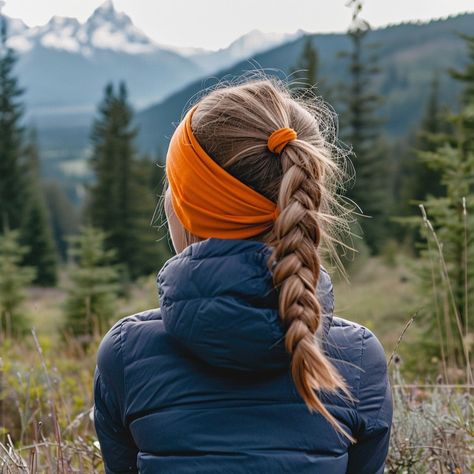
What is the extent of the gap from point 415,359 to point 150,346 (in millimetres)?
6004

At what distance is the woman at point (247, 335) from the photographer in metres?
1.32

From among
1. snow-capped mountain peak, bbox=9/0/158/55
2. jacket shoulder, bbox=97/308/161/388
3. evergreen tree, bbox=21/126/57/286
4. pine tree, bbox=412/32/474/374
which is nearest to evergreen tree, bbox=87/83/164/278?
evergreen tree, bbox=21/126/57/286

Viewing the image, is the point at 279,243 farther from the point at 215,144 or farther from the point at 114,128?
the point at 114,128

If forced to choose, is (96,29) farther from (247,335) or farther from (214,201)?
Result: (247,335)

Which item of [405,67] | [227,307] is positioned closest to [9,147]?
[227,307]

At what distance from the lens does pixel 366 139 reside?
1302 inches

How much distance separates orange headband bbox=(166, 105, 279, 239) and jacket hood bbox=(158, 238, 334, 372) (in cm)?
7

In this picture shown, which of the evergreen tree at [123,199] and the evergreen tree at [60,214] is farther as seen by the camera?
the evergreen tree at [60,214]

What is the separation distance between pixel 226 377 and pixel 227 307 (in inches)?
7.3

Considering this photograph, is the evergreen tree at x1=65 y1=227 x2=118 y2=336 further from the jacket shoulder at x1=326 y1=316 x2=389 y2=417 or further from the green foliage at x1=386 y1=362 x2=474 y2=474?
the jacket shoulder at x1=326 y1=316 x2=389 y2=417

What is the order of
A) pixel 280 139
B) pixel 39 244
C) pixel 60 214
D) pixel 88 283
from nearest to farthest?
pixel 280 139
pixel 88 283
pixel 39 244
pixel 60 214

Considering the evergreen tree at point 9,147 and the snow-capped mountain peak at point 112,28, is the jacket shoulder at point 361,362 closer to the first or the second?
the snow-capped mountain peak at point 112,28

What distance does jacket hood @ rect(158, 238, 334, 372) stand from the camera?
131 cm

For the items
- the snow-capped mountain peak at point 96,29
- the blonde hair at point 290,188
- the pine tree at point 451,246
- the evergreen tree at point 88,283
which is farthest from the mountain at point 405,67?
the blonde hair at point 290,188
